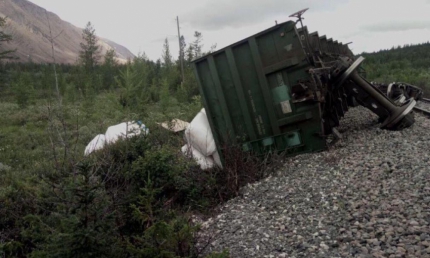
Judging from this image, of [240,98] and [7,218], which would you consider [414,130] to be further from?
[7,218]

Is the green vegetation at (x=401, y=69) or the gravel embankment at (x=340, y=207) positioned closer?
the gravel embankment at (x=340, y=207)

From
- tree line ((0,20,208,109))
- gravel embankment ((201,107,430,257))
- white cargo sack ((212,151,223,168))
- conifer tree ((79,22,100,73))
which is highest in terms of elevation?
conifer tree ((79,22,100,73))

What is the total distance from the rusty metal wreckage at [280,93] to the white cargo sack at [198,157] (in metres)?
0.37

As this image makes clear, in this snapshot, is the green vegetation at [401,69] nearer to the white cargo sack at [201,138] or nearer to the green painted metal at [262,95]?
the green painted metal at [262,95]

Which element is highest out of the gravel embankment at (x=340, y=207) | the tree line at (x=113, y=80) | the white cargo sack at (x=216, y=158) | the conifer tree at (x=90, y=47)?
the conifer tree at (x=90, y=47)

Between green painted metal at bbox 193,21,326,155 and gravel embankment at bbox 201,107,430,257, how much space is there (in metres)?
0.52

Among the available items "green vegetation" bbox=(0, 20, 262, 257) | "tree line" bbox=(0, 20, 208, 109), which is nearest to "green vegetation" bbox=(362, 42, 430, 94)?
"tree line" bbox=(0, 20, 208, 109)

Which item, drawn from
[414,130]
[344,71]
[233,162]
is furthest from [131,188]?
[414,130]

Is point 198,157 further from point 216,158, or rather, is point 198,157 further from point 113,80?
point 113,80

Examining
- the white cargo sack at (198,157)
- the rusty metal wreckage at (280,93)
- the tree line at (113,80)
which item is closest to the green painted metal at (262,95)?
the rusty metal wreckage at (280,93)

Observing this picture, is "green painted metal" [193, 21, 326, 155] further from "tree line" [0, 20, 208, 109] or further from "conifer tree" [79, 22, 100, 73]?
"conifer tree" [79, 22, 100, 73]

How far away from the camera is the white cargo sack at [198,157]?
6512mm

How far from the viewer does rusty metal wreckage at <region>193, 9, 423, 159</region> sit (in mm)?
6098

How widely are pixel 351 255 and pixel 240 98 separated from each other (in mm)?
4007
